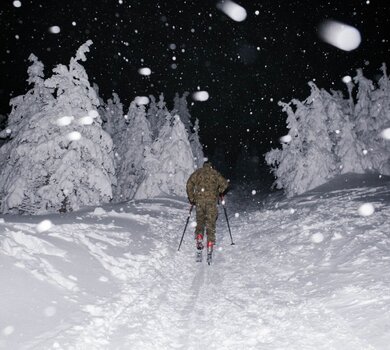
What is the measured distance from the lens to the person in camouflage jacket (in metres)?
10.6

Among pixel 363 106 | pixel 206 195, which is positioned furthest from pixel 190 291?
pixel 363 106

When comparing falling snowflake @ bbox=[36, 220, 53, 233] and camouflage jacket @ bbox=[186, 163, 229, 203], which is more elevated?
camouflage jacket @ bbox=[186, 163, 229, 203]

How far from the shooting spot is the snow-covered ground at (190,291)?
180 inches

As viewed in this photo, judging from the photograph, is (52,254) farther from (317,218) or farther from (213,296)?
(317,218)

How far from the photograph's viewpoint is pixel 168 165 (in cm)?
3064

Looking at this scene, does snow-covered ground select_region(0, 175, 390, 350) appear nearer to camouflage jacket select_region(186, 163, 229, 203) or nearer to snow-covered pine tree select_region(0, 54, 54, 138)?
camouflage jacket select_region(186, 163, 229, 203)

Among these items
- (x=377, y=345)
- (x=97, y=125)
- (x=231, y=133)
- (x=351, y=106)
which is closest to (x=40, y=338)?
(x=377, y=345)

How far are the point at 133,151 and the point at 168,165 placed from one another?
274 inches

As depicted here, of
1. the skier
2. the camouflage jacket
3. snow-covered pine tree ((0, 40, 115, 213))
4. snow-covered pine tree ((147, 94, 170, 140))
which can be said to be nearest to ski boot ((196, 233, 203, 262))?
the skier

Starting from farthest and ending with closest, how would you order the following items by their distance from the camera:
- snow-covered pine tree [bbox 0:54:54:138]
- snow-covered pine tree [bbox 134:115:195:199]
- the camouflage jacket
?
1. snow-covered pine tree [bbox 134:115:195:199]
2. snow-covered pine tree [bbox 0:54:54:138]
3. the camouflage jacket

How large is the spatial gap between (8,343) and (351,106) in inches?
1531

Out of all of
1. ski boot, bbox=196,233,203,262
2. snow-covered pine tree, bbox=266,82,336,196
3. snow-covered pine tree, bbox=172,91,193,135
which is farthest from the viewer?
snow-covered pine tree, bbox=172,91,193,135

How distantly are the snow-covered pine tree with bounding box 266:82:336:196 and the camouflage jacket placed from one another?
19120 millimetres

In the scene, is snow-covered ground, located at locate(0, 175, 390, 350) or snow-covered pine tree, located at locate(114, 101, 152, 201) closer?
snow-covered ground, located at locate(0, 175, 390, 350)
